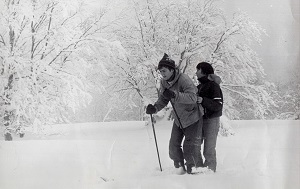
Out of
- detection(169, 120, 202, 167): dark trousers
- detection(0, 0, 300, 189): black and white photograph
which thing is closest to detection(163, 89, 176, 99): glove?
detection(0, 0, 300, 189): black and white photograph

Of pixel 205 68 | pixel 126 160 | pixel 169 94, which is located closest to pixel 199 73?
pixel 205 68

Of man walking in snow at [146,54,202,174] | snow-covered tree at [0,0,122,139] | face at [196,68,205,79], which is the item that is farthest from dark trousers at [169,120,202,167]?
snow-covered tree at [0,0,122,139]

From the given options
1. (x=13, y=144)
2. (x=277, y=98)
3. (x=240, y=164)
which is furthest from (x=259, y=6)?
(x=13, y=144)

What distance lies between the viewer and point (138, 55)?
85 cm

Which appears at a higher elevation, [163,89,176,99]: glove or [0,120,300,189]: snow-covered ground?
[163,89,176,99]: glove

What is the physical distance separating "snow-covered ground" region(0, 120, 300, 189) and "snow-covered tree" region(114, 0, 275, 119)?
4.4 inches

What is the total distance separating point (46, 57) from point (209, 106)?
35 cm

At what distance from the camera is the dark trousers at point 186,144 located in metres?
0.76

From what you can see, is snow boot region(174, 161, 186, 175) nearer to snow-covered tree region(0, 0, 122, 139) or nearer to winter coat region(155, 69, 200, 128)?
winter coat region(155, 69, 200, 128)

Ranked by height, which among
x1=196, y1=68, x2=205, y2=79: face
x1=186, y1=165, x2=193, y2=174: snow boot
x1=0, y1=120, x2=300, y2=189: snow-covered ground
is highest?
x1=196, y1=68, x2=205, y2=79: face

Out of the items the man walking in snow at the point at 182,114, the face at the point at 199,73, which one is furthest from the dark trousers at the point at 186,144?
the face at the point at 199,73

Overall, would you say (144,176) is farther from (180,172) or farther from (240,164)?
(240,164)

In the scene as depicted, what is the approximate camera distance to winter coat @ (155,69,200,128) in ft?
2.31

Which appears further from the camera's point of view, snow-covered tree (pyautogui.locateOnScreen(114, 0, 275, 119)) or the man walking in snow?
snow-covered tree (pyautogui.locateOnScreen(114, 0, 275, 119))
